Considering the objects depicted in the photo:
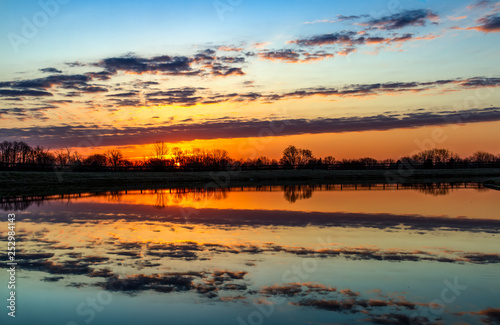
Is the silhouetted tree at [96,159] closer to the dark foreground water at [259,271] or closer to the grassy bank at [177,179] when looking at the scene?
the grassy bank at [177,179]

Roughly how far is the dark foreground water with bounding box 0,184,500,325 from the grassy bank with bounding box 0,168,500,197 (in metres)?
32.7

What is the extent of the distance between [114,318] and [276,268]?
492 cm

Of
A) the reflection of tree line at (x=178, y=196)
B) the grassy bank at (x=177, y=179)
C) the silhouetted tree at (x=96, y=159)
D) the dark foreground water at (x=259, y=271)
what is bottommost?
the dark foreground water at (x=259, y=271)

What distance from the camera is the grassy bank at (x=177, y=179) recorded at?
56681 millimetres

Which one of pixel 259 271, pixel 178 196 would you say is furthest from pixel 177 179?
pixel 259 271

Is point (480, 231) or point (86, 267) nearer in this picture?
point (86, 267)

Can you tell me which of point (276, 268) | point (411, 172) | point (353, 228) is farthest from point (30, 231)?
point (411, 172)

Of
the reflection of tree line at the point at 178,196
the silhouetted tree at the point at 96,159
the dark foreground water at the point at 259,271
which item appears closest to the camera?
the dark foreground water at the point at 259,271

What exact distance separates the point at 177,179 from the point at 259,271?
229 ft

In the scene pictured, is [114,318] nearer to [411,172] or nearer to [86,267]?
[86,267]

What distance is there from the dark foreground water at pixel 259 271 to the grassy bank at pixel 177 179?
32.7 m

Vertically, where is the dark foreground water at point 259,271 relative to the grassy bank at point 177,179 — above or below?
below

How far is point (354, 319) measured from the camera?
820 centimetres

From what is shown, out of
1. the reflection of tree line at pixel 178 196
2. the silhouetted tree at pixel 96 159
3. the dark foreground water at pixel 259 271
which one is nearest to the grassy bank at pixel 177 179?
the reflection of tree line at pixel 178 196
